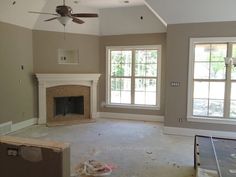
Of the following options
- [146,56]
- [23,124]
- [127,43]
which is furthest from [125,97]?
[23,124]

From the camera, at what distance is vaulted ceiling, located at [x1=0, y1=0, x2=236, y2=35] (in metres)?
5.11

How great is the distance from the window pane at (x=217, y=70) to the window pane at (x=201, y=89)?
26cm

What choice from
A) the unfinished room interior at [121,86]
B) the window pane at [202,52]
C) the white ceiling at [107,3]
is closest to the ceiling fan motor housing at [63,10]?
the unfinished room interior at [121,86]

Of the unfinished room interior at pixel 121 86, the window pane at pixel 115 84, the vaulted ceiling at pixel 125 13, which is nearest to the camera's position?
the unfinished room interior at pixel 121 86

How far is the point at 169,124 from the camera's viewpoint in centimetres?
585

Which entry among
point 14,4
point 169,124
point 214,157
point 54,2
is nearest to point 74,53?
point 54,2

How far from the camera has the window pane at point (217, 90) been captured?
5.56 meters

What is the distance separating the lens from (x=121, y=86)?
7621 millimetres

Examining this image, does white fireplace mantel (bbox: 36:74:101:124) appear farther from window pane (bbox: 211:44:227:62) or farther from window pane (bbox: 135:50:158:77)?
window pane (bbox: 211:44:227:62)

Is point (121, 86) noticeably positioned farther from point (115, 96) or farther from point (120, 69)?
point (120, 69)

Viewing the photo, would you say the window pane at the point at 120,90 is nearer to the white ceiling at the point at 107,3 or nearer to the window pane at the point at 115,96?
the window pane at the point at 115,96

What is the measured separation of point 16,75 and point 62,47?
1653 millimetres

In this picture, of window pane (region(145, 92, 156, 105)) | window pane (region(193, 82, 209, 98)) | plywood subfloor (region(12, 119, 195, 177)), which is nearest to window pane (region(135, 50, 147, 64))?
window pane (region(145, 92, 156, 105))

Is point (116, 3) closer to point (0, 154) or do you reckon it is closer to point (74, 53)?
point (74, 53)
